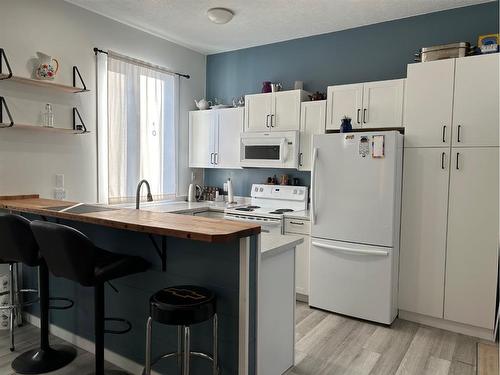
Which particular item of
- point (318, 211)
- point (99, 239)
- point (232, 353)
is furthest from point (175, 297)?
point (318, 211)

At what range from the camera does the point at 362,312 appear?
3.24 meters

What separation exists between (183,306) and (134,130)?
2.88 metres

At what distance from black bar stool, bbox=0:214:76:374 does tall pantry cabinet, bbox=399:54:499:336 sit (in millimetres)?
2792

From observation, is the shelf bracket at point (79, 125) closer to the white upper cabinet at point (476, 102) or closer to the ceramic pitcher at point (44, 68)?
the ceramic pitcher at point (44, 68)

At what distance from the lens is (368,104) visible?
3461 mm

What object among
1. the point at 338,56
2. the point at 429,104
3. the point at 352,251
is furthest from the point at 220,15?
the point at 352,251

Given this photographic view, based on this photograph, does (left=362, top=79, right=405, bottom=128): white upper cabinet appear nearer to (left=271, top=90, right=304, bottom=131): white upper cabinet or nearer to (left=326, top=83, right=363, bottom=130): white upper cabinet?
(left=326, top=83, right=363, bottom=130): white upper cabinet

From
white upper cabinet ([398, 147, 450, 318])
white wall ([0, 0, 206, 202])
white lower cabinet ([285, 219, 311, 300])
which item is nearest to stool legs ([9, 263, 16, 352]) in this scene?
white wall ([0, 0, 206, 202])

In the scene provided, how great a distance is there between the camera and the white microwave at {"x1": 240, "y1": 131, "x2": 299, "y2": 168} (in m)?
3.96

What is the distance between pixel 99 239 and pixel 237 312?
123 centimetres

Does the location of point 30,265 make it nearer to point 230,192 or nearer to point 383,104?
point 230,192

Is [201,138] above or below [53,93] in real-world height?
below

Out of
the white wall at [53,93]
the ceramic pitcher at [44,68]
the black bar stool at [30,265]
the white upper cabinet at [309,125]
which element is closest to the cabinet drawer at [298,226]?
the white upper cabinet at [309,125]

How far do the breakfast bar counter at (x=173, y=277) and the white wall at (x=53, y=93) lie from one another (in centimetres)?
57
